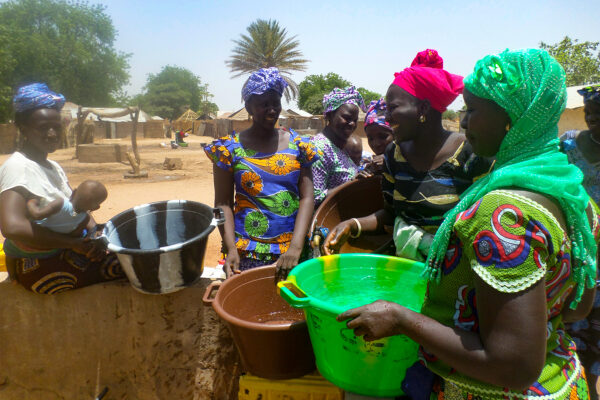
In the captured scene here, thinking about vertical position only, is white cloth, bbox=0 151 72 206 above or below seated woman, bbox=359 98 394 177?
below

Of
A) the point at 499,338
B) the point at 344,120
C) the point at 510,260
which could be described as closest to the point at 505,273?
the point at 510,260

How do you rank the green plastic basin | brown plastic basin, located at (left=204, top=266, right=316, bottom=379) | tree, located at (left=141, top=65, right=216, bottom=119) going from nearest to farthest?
the green plastic basin, brown plastic basin, located at (left=204, top=266, right=316, bottom=379), tree, located at (left=141, top=65, right=216, bottom=119)

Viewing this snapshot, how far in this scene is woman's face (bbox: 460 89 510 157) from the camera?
3.51 ft

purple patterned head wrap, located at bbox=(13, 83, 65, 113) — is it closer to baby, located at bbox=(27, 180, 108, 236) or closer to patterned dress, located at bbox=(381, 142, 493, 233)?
baby, located at bbox=(27, 180, 108, 236)

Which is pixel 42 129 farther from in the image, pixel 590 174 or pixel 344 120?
pixel 590 174

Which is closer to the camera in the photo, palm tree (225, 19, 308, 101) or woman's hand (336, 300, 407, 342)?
woman's hand (336, 300, 407, 342)

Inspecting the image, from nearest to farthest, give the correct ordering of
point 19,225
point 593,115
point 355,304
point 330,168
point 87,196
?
point 355,304, point 19,225, point 87,196, point 593,115, point 330,168

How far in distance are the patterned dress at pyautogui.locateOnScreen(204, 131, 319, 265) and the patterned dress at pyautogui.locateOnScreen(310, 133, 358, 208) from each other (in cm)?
59

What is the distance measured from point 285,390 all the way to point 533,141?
1.45m

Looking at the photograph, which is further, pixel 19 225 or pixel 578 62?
pixel 578 62

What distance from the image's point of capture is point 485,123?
3.58 feet

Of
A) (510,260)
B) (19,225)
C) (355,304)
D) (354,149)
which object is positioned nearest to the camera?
(510,260)

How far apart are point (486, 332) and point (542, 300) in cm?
15

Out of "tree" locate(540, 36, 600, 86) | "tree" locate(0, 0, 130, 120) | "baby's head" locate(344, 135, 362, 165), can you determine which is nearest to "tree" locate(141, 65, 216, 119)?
"tree" locate(0, 0, 130, 120)
